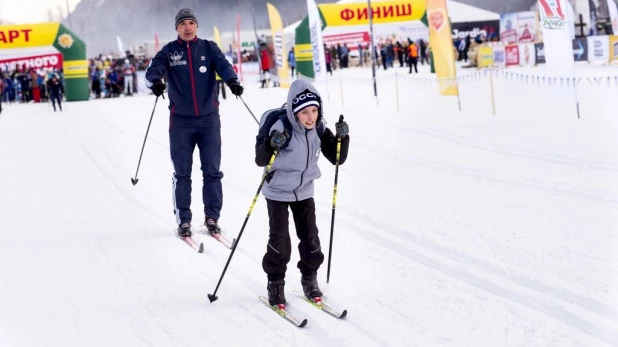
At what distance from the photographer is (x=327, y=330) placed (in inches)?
156

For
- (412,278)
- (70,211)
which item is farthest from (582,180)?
(70,211)

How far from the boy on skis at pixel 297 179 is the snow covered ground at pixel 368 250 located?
0.65 feet

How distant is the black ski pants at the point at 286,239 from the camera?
434 centimetres

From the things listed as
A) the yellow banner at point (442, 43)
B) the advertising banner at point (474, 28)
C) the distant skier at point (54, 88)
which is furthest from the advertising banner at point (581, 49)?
the distant skier at point (54, 88)

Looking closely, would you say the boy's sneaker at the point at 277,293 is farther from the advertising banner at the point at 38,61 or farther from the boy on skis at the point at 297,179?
the advertising banner at the point at 38,61

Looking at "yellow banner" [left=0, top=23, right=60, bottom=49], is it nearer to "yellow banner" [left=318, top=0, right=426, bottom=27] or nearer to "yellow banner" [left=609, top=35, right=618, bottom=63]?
"yellow banner" [left=318, top=0, right=426, bottom=27]

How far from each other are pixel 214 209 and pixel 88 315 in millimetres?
1965

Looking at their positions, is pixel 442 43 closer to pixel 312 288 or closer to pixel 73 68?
pixel 312 288

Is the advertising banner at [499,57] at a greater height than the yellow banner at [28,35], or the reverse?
the yellow banner at [28,35]

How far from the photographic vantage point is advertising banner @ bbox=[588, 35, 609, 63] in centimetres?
2455

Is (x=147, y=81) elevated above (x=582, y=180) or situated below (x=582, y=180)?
above

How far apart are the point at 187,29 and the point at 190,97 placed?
0.51 meters

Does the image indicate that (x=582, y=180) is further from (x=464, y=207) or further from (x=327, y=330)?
(x=327, y=330)

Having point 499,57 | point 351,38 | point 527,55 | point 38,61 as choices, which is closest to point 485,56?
point 499,57
